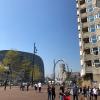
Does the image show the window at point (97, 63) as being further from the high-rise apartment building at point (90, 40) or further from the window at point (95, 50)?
the window at point (95, 50)

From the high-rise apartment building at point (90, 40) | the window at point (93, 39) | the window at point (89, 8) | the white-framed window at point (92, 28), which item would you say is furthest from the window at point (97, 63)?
the window at point (89, 8)

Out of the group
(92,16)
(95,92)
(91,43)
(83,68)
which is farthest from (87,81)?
(95,92)

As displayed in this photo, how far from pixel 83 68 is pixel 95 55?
4341mm

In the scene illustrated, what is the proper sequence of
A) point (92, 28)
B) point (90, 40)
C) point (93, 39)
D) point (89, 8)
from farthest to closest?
point (89, 8)
point (92, 28)
point (90, 40)
point (93, 39)

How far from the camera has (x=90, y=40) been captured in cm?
5947

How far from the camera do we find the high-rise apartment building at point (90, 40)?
5719 centimetres

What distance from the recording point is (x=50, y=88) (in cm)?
2786

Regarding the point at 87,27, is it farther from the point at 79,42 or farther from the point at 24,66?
the point at 24,66

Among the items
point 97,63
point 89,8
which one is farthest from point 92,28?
point 97,63

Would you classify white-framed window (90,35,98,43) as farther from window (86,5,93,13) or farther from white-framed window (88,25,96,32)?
window (86,5,93,13)

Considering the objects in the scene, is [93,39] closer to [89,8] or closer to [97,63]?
[97,63]

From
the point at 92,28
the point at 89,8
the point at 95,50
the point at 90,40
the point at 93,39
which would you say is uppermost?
the point at 89,8

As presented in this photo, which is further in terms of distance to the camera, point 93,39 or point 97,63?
point 93,39

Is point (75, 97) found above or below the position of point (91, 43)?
below
